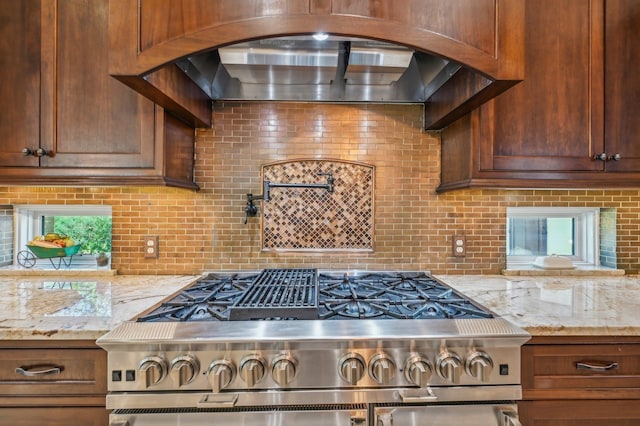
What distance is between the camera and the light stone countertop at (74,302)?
1019mm

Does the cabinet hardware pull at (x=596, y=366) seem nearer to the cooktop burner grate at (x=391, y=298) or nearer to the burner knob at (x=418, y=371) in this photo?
the cooktop burner grate at (x=391, y=298)

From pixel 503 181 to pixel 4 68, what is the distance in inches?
89.6

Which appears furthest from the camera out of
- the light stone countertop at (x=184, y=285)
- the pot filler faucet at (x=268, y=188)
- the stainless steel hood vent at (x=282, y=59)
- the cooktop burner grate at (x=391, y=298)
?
the pot filler faucet at (x=268, y=188)

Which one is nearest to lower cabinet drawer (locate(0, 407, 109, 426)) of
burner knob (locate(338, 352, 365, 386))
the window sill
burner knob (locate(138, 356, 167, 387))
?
burner knob (locate(138, 356, 167, 387))

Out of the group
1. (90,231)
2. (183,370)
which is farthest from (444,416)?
(90,231)

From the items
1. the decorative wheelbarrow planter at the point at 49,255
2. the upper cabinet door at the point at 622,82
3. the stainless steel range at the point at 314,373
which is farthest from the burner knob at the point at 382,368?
the decorative wheelbarrow planter at the point at 49,255

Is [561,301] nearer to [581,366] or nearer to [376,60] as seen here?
[581,366]

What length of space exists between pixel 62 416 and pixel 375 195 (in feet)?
5.20

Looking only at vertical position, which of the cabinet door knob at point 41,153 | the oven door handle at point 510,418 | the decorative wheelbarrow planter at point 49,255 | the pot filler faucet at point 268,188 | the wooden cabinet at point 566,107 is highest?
the wooden cabinet at point 566,107

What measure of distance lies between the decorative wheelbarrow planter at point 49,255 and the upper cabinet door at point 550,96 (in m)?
2.18

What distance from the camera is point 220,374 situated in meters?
0.95

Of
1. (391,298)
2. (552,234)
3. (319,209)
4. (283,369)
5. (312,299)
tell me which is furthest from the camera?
(552,234)

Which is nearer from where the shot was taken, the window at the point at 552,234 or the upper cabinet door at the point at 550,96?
the upper cabinet door at the point at 550,96

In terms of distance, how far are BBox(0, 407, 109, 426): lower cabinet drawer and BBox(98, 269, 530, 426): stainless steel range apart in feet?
0.33
